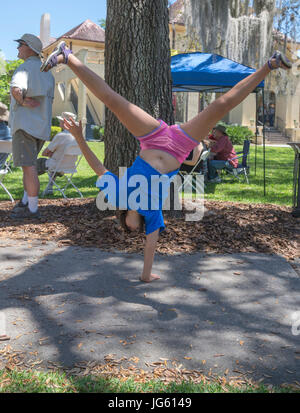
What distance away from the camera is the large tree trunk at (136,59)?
5.68 meters

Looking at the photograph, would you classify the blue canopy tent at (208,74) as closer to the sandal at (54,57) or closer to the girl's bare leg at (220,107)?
the girl's bare leg at (220,107)

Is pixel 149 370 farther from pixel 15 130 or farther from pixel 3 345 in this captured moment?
pixel 15 130

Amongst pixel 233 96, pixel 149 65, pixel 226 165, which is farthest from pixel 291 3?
pixel 233 96

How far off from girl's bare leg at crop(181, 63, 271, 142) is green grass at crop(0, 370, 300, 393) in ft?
6.97

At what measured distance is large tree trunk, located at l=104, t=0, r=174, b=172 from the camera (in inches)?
224

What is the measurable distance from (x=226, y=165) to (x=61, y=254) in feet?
23.2

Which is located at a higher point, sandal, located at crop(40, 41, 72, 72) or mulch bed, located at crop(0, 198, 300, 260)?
sandal, located at crop(40, 41, 72, 72)

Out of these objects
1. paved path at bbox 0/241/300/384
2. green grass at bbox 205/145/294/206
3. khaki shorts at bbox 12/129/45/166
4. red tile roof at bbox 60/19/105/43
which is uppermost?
red tile roof at bbox 60/19/105/43

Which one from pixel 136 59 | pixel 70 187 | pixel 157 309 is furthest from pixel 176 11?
pixel 157 309

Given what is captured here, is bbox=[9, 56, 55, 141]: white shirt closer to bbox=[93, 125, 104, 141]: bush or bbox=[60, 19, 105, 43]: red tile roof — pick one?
bbox=[93, 125, 104, 141]: bush

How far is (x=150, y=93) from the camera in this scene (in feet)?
19.0

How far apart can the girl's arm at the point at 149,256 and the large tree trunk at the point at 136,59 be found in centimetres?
207

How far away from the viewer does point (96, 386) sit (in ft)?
8.19

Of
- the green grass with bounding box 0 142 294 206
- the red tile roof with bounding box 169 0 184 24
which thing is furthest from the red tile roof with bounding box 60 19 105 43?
the green grass with bounding box 0 142 294 206
